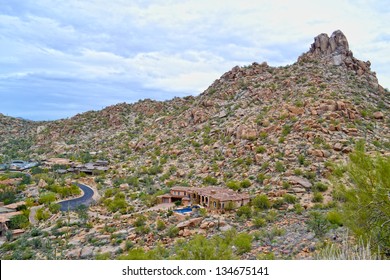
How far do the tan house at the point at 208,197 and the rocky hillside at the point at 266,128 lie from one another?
7.64ft

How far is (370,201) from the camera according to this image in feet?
28.9

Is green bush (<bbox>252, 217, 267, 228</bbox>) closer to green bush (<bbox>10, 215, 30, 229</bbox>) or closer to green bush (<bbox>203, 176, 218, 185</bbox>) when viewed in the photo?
green bush (<bbox>203, 176, 218, 185</bbox>)

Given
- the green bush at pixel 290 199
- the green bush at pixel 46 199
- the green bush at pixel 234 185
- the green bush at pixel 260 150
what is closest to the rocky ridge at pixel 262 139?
the green bush at pixel 260 150

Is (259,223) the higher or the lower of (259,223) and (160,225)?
the higher

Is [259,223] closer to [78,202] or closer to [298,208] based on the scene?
[298,208]

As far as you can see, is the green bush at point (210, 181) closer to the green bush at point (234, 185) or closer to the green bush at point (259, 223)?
the green bush at point (234, 185)

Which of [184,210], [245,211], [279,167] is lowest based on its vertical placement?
[184,210]

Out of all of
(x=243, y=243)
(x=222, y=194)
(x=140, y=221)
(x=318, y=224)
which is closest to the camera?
(x=243, y=243)

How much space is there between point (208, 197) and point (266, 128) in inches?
387

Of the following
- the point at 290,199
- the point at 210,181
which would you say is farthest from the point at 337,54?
the point at 290,199

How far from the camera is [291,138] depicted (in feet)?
77.3

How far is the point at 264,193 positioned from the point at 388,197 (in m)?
10.1

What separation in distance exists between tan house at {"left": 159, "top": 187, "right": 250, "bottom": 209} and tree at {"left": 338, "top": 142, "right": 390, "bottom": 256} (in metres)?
7.94

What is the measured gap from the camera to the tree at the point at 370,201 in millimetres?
8422
